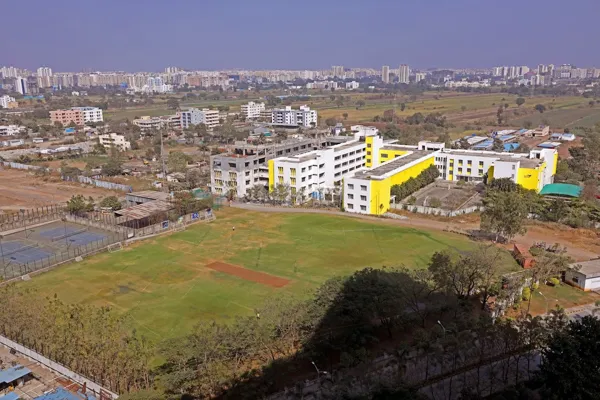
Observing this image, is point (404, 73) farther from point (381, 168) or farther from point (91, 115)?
point (381, 168)

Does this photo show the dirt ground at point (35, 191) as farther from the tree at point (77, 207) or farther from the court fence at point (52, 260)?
the court fence at point (52, 260)

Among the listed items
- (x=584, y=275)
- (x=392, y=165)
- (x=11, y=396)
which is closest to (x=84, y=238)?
(x=11, y=396)

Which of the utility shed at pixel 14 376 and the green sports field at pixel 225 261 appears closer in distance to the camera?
the utility shed at pixel 14 376

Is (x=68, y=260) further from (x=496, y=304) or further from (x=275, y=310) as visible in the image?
(x=496, y=304)

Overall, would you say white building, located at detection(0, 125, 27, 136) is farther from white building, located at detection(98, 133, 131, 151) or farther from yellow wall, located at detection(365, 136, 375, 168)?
yellow wall, located at detection(365, 136, 375, 168)

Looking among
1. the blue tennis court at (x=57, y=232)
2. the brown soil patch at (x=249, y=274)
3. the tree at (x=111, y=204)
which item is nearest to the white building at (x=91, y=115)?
the tree at (x=111, y=204)

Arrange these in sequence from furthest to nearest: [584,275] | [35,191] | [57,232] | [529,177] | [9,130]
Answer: [9,130], [35,191], [529,177], [57,232], [584,275]

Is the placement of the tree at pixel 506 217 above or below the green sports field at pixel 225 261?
above

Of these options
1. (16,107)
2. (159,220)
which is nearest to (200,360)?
(159,220)
